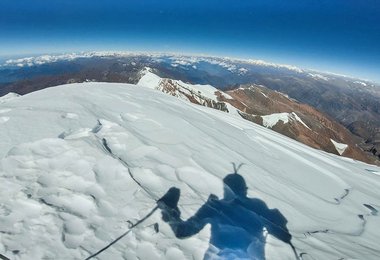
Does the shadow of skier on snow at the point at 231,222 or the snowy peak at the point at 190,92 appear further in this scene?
the snowy peak at the point at 190,92

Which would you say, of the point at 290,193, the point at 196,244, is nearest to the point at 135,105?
the point at 290,193

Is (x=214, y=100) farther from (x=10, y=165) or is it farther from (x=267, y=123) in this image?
(x=10, y=165)

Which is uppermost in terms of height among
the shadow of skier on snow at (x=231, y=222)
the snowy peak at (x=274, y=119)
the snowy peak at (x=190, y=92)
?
the shadow of skier on snow at (x=231, y=222)

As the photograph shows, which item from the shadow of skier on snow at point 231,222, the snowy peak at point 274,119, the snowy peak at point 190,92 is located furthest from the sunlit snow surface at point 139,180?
the snowy peak at point 274,119

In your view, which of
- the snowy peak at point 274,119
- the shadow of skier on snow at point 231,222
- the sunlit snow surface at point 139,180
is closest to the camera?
the sunlit snow surface at point 139,180

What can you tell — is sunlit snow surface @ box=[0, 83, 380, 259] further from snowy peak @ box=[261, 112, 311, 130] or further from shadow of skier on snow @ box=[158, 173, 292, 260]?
snowy peak @ box=[261, 112, 311, 130]

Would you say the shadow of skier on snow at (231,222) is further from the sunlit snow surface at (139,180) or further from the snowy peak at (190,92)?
the snowy peak at (190,92)

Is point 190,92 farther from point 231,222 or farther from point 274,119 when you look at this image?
point 231,222
